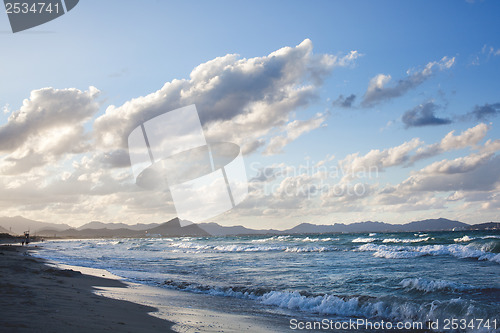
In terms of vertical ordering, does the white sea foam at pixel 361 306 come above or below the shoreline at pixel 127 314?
below

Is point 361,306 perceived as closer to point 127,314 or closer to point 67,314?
point 127,314

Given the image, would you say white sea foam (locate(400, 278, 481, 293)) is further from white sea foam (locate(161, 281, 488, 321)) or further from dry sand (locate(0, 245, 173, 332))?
dry sand (locate(0, 245, 173, 332))

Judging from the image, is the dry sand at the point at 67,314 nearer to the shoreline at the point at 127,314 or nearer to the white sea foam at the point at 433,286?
the shoreline at the point at 127,314

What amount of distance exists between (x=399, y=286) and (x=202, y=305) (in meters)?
8.44

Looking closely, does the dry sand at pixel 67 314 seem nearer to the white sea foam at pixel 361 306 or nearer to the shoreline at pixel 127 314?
the shoreline at pixel 127 314

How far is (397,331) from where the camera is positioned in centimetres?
856

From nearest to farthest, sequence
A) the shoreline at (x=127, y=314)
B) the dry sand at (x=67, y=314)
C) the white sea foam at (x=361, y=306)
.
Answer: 1. the dry sand at (x=67, y=314)
2. the shoreline at (x=127, y=314)
3. the white sea foam at (x=361, y=306)

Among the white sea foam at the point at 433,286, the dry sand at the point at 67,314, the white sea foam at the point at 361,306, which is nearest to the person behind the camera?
Result: the dry sand at the point at 67,314

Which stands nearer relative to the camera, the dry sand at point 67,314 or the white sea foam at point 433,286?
the dry sand at point 67,314

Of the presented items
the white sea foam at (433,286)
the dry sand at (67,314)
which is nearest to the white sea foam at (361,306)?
the white sea foam at (433,286)

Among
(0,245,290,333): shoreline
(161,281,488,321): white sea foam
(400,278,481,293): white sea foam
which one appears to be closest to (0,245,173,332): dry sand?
(0,245,290,333): shoreline

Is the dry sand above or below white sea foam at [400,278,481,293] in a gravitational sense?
above

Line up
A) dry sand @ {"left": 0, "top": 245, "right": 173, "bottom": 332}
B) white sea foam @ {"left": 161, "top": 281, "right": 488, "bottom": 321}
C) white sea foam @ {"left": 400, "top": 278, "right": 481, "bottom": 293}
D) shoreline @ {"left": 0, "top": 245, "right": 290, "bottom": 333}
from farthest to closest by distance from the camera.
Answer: white sea foam @ {"left": 400, "top": 278, "right": 481, "bottom": 293}
white sea foam @ {"left": 161, "top": 281, "right": 488, "bottom": 321}
shoreline @ {"left": 0, "top": 245, "right": 290, "bottom": 333}
dry sand @ {"left": 0, "top": 245, "right": 173, "bottom": 332}

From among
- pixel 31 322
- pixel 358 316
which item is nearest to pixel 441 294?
pixel 358 316
